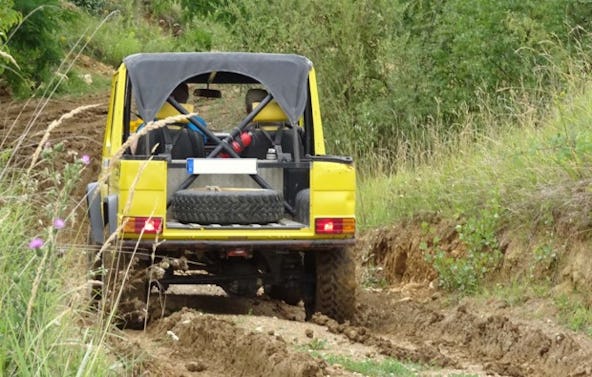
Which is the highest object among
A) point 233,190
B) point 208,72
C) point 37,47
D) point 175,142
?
point 37,47

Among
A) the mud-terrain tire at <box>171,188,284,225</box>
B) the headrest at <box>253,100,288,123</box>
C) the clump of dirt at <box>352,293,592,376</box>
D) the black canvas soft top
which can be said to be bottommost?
the clump of dirt at <box>352,293,592,376</box>

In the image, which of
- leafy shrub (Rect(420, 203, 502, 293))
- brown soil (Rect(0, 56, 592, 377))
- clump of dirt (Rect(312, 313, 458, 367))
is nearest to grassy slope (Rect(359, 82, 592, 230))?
leafy shrub (Rect(420, 203, 502, 293))

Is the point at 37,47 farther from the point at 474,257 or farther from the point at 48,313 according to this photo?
the point at 48,313

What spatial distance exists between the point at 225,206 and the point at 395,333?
1878mm

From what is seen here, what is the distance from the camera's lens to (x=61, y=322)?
573 cm

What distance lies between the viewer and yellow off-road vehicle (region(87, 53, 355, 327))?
33.5 ft

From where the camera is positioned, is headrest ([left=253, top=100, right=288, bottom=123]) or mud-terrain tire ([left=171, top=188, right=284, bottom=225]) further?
headrest ([left=253, top=100, right=288, bottom=123])

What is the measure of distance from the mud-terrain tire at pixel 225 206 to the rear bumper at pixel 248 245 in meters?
0.20

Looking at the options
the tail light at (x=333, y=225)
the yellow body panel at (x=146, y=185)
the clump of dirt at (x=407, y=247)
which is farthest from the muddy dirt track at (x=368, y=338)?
the tail light at (x=333, y=225)

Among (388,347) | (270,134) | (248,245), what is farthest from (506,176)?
(388,347)

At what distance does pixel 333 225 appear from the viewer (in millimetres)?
10414

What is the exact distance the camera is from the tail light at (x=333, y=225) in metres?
10.4

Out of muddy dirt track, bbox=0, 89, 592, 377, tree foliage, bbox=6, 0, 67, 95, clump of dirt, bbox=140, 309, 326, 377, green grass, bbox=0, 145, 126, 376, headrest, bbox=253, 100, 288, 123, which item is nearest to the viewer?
green grass, bbox=0, 145, 126, 376

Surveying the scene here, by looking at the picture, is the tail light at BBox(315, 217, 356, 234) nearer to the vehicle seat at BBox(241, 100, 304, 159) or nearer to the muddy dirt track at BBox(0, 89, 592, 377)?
the muddy dirt track at BBox(0, 89, 592, 377)
